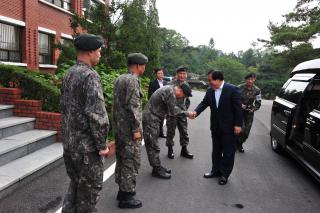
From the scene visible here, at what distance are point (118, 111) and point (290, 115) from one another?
12.1 ft

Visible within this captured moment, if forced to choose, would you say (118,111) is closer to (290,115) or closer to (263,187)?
(263,187)

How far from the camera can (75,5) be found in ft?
64.2

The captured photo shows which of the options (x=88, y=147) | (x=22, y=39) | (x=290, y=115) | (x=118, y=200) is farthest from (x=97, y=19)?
(x=88, y=147)

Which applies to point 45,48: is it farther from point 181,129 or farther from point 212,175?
point 212,175

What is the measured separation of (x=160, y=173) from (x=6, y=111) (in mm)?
3570

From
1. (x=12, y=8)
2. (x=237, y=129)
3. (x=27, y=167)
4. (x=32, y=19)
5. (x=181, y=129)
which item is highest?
(x=12, y=8)

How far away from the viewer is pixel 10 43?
46.4 feet

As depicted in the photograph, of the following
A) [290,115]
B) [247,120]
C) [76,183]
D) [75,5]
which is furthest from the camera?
[75,5]

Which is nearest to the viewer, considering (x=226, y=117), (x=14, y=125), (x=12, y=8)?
(x=226, y=117)

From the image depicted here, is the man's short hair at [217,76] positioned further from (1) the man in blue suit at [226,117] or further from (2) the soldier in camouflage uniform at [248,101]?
(2) the soldier in camouflage uniform at [248,101]

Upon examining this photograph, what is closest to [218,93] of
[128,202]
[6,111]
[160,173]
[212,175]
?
[212,175]

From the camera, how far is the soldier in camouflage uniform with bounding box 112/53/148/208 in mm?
4566

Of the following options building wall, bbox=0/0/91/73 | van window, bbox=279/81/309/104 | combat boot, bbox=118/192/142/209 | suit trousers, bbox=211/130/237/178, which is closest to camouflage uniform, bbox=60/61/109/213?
combat boot, bbox=118/192/142/209

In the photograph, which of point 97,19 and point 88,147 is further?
point 97,19
